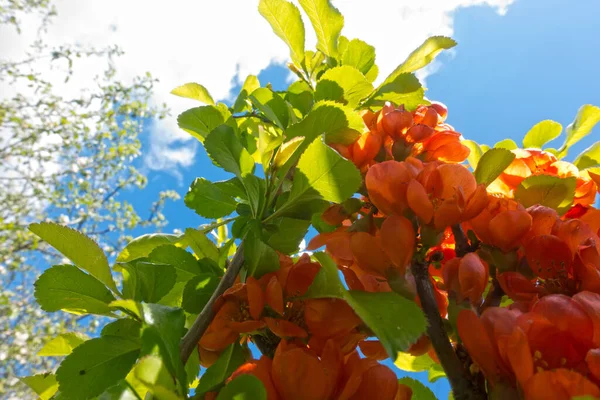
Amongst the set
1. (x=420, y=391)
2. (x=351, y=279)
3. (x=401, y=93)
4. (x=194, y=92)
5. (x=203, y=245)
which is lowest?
(x=420, y=391)

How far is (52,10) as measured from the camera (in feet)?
16.5

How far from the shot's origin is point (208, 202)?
60 cm

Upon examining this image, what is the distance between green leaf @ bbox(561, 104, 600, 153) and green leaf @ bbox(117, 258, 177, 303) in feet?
1.94

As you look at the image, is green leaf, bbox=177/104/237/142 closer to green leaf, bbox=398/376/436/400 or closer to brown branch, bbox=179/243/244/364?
brown branch, bbox=179/243/244/364

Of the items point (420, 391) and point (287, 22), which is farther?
point (287, 22)

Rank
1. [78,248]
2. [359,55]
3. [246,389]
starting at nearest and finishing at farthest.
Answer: [246,389] < [78,248] < [359,55]

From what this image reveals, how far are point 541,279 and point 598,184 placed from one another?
183mm

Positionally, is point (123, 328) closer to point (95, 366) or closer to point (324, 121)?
point (95, 366)

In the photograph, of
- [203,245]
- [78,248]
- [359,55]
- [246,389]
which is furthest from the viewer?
[359,55]

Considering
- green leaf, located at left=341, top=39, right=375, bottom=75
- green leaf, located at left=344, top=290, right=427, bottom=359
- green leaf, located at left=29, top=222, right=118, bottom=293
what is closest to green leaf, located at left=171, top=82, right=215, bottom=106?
green leaf, located at left=341, top=39, right=375, bottom=75

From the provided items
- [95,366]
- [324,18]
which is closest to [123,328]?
[95,366]

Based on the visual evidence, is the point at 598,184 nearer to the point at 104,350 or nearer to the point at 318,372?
the point at 318,372

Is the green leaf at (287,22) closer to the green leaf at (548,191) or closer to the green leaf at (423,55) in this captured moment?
the green leaf at (423,55)

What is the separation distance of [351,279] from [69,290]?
10.7 inches
